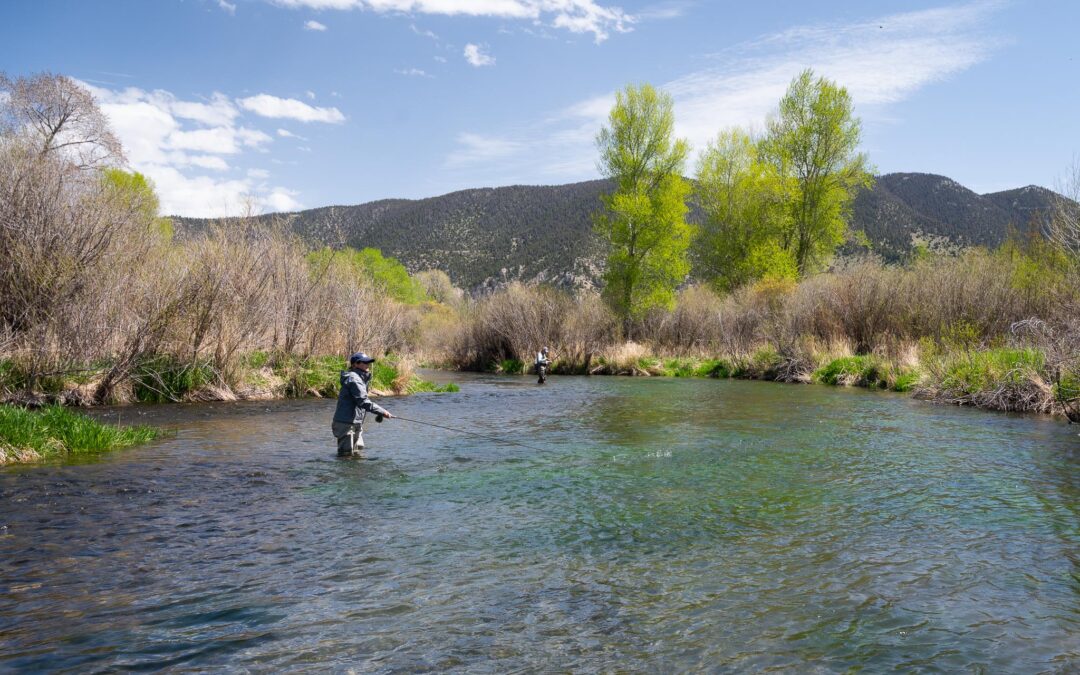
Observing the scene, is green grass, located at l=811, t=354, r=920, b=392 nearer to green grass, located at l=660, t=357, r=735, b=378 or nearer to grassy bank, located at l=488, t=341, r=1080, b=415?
grassy bank, located at l=488, t=341, r=1080, b=415

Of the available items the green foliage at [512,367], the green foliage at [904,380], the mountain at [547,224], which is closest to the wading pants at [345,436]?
the green foliage at [904,380]

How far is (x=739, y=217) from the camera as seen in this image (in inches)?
1820

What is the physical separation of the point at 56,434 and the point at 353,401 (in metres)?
4.69

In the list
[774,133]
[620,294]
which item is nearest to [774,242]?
[774,133]

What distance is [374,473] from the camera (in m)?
10.7

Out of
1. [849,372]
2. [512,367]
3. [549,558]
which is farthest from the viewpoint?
[512,367]

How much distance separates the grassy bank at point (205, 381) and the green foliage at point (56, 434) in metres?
3.88

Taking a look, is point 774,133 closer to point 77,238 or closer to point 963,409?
point 963,409

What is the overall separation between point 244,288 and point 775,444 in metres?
15.9

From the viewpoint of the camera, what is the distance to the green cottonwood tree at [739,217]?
43.8 metres

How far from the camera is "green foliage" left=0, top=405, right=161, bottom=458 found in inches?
419

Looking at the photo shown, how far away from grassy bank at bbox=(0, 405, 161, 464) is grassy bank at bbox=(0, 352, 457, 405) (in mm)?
3927

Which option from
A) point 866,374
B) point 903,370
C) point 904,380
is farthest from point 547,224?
point 904,380

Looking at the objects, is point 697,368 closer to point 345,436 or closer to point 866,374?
point 866,374
